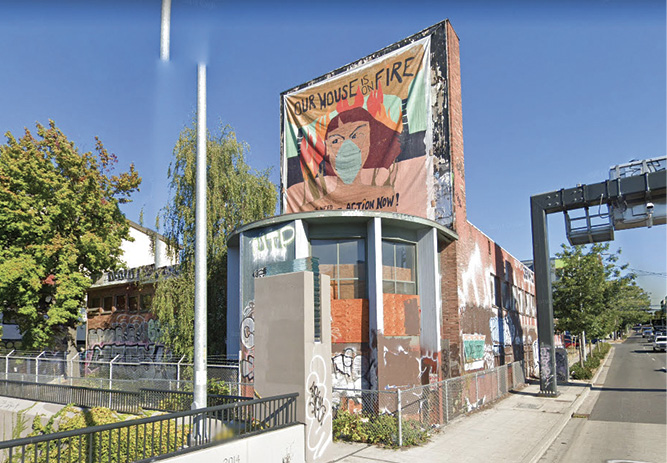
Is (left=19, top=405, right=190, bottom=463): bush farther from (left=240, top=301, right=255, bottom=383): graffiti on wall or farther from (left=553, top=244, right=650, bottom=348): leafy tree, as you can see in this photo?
(left=553, top=244, right=650, bottom=348): leafy tree

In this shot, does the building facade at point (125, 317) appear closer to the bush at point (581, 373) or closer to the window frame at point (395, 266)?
the window frame at point (395, 266)

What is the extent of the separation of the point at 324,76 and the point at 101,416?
57.6ft

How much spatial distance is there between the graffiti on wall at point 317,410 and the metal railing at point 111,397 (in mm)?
1912

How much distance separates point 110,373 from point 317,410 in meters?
12.4

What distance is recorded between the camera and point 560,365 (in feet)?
82.7

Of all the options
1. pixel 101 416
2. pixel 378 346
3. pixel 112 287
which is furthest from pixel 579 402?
pixel 112 287

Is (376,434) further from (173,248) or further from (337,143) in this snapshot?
(173,248)

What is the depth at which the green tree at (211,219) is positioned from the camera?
70.4ft

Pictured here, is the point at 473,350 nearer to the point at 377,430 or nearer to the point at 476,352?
the point at 476,352

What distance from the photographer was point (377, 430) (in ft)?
38.9

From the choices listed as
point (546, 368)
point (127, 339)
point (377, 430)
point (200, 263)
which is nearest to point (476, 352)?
point (546, 368)

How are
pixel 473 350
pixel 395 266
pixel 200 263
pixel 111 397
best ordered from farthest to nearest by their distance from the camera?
1. pixel 473 350
2. pixel 395 266
3. pixel 111 397
4. pixel 200 263

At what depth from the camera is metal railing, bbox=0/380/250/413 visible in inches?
529

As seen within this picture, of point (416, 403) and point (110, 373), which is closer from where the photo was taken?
point (416, 403)
